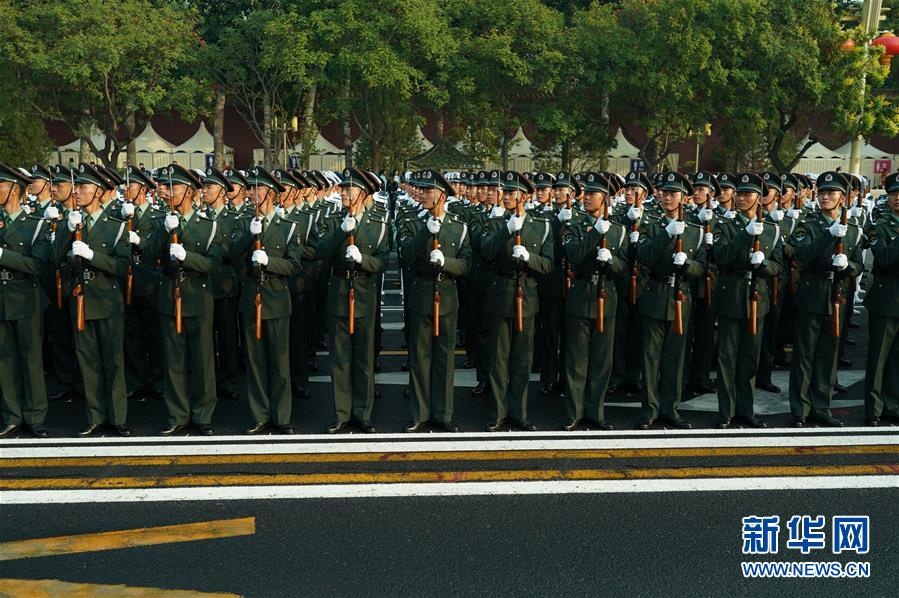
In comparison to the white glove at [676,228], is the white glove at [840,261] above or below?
below

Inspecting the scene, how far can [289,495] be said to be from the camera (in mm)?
5520

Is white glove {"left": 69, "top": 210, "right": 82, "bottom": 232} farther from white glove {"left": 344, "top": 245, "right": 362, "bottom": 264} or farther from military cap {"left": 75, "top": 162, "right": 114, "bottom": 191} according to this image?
white glove {"left": 344, "top": 245, "right": 362, "bottom": 264}

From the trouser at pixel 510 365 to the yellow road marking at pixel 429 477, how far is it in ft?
3.67

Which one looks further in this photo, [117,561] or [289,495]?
[289,495]

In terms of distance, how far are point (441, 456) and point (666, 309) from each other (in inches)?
92.8

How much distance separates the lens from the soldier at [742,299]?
6.88 m

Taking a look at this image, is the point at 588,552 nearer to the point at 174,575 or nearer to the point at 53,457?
the point at 174,575

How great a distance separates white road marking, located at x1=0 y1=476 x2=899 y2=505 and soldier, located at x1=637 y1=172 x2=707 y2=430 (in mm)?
1326

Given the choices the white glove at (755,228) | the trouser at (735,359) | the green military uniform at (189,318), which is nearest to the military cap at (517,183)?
the white glove at (755,228)

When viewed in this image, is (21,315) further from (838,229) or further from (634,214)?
(838,229)

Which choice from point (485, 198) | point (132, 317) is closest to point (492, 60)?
point (485, 198)

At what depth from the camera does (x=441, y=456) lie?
20.6 ft

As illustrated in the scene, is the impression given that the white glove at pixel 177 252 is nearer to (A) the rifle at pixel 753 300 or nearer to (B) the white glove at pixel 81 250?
(B) the white glove at pixel 81 250

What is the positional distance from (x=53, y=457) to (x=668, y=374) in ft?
16.9
